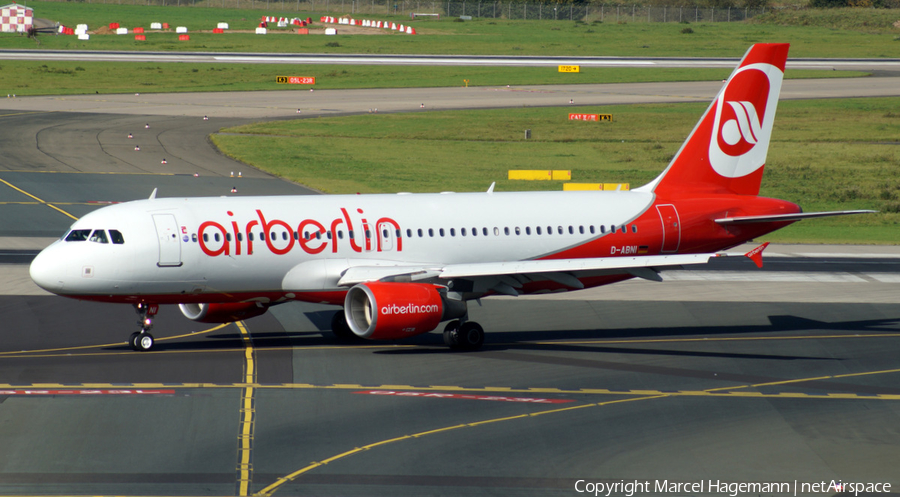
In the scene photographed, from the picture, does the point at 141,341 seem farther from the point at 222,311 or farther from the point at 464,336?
the point at 464,336

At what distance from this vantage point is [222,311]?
3284 cm

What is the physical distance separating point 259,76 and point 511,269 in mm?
95660

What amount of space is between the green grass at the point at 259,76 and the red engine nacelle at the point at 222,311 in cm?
8497

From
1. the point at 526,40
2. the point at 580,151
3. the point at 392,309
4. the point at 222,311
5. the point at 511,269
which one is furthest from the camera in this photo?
the point at 526,40

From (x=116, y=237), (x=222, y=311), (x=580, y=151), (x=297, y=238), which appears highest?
(x=116, y=237)

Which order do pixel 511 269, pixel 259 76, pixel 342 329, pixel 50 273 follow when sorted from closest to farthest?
pixel 50 273 → pixel 511 269 → pixel 342 329 → pixel 259 76

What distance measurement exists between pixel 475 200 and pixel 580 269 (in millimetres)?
5380

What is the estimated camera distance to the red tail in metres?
38.0

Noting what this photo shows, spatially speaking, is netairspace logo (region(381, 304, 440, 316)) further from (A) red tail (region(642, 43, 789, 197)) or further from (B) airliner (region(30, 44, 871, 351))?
(A) red tail (region(642, 43, 789, 197))

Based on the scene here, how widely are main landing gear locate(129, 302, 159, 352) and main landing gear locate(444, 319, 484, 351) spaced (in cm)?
922

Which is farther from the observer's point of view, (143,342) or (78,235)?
(143,342)

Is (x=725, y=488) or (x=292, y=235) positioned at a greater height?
(x=292, y=235)

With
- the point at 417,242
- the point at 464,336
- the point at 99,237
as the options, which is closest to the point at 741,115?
the point at 417,242

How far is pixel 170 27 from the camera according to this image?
585 feet
